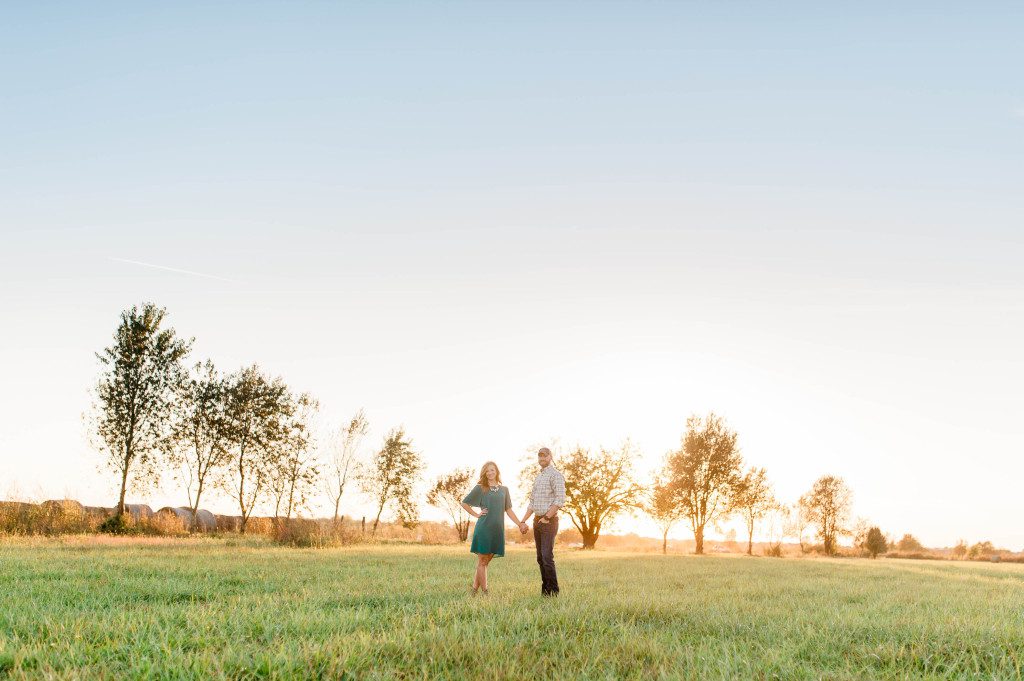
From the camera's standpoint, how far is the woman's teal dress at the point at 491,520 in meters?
11.3

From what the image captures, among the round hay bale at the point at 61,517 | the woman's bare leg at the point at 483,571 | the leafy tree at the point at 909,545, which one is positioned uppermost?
the woman's bare leg at the point at 483,571

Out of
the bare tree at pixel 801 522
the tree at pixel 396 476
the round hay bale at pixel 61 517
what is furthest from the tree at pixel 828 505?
the round hay bale at pixel 61 517

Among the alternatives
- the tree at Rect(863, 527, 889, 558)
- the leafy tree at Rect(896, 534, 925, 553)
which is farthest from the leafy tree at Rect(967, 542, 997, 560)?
the tree at Rect(863, 527, 889, 558)

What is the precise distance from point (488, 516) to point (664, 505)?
4770cm

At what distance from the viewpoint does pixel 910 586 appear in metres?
15.9

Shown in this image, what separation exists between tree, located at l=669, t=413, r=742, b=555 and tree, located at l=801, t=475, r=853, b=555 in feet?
97.6

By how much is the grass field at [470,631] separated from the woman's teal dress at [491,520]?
33.6 inches

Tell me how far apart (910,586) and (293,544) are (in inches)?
902

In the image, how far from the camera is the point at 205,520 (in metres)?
47.8

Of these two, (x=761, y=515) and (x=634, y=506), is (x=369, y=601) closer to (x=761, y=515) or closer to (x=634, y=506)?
(x=634, y=506)

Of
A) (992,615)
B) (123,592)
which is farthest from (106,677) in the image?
(992,615)

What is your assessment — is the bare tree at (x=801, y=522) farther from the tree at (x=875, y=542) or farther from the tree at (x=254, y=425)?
the tree at (x=254, y=425)

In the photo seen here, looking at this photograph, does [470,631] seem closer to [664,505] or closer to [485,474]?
[485,474]

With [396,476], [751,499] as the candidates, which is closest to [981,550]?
[751,499]
